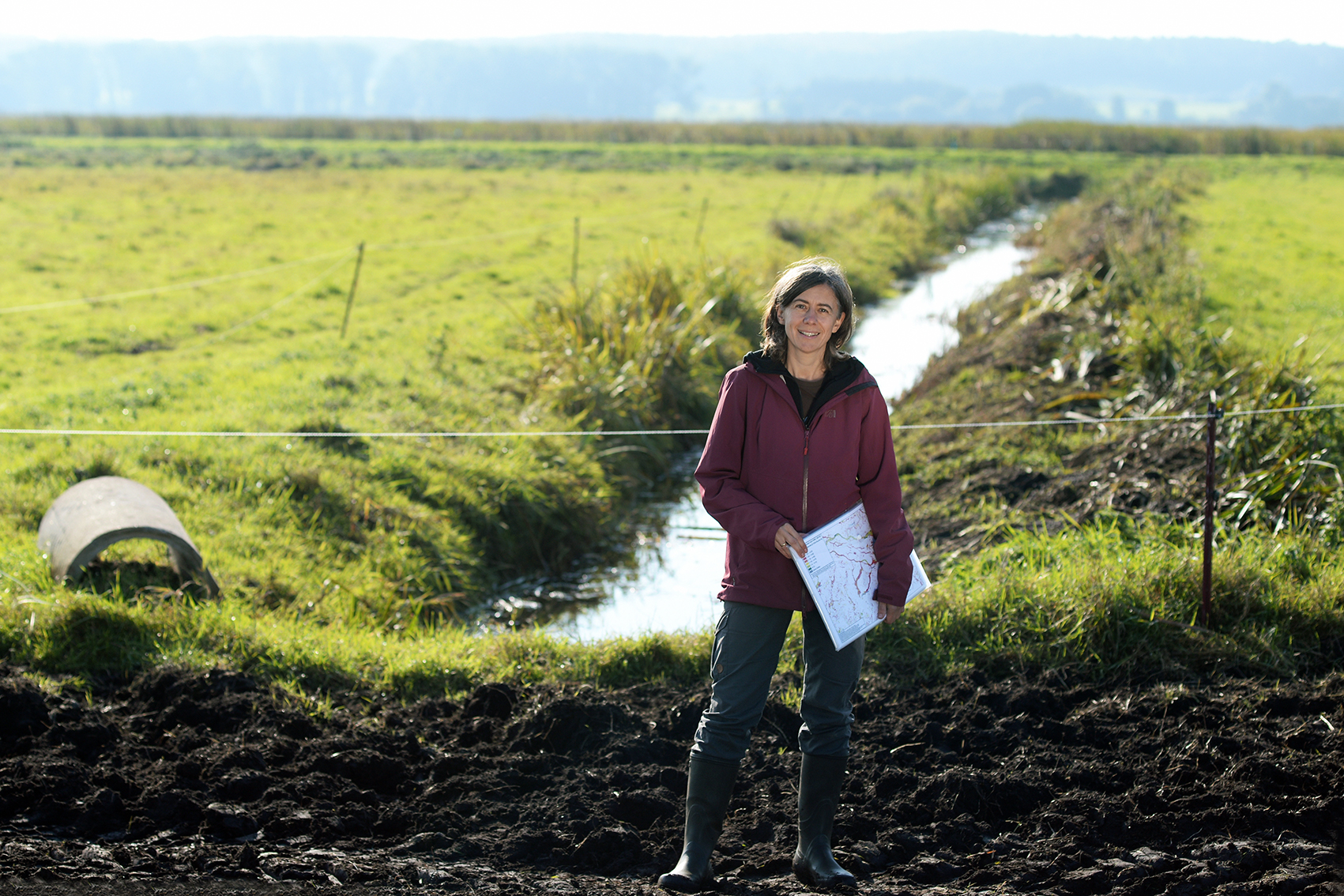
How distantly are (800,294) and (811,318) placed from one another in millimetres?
88

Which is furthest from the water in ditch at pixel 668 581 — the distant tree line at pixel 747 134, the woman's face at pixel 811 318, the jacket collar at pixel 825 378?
the distant tree line at pixel 747 134

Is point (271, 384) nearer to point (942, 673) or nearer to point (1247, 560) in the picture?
point (942, 673)

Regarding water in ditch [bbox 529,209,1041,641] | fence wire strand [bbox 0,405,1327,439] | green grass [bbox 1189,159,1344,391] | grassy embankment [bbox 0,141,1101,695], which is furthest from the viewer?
green grass [bbox 1189,159,1344,391]

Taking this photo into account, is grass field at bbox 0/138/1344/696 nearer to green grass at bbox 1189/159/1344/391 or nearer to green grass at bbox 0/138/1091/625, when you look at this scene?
green grass at bbox 0/138/1091/625

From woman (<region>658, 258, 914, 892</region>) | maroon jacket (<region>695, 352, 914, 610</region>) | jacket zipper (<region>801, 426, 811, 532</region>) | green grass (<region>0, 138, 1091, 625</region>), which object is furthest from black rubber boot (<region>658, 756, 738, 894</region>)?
green grass (<region>0, 138, 1091, 625</region>)

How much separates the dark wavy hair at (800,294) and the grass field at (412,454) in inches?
89.8

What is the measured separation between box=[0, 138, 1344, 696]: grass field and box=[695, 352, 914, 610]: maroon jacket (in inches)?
81.5

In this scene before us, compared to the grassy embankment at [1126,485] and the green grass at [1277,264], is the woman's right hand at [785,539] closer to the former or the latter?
the grassy embankment at [1126,485]

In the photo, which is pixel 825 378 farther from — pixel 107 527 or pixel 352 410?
pixel 352 410

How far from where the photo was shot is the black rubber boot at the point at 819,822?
10.4ft

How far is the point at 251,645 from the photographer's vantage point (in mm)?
5059

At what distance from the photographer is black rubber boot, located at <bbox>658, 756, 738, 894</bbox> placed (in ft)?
10.2

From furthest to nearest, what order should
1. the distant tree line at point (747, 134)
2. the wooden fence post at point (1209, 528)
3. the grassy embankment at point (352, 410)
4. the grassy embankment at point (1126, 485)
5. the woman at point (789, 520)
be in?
1. the distant tree line at point (747, 134)
2. the grassy embankment at point (352, 410)
3. the grassy embankment at point (1126, 485)
4. the wooden fence post at point (1209, 528)
5. the woman at point (789, 520)

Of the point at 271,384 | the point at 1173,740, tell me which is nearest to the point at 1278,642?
the point at 1173,740
